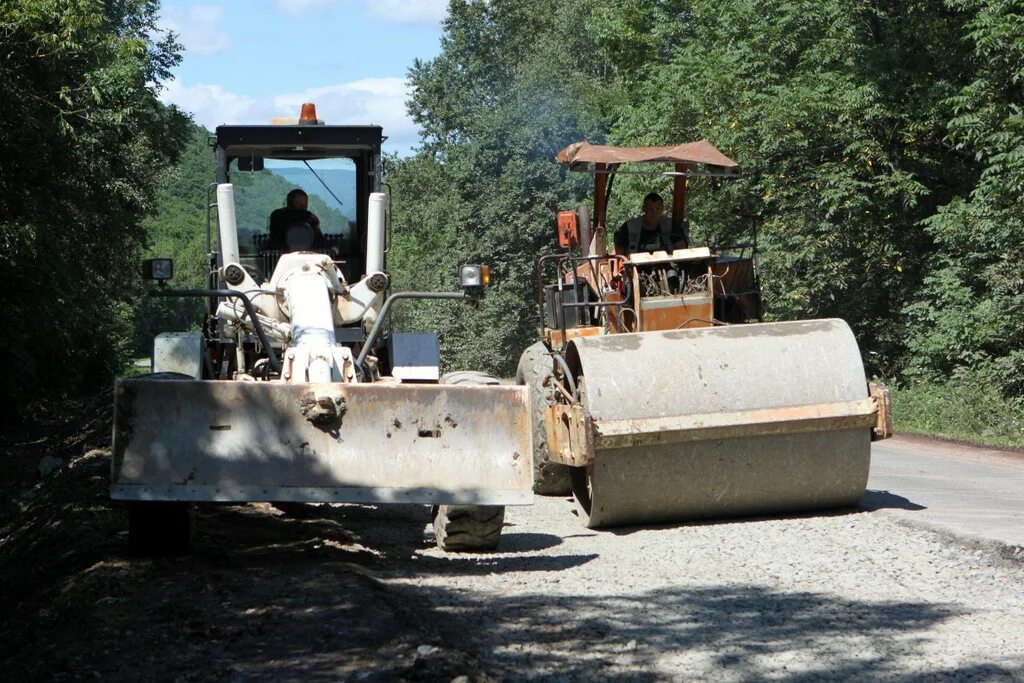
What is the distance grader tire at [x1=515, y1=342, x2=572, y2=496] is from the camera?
11344 millimetres

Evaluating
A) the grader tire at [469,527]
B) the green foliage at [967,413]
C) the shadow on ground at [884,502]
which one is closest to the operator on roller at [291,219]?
the grader tire at [469,527]

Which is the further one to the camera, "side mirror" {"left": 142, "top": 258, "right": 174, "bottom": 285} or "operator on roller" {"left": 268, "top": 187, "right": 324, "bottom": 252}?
"operator on roller" {"left": 268, "top": 187, "right": 324, "bottom": 252}

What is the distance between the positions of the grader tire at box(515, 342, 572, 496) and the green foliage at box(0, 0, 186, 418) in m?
9.36

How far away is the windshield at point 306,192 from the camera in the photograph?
1047 cm

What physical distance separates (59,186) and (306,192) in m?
11.7

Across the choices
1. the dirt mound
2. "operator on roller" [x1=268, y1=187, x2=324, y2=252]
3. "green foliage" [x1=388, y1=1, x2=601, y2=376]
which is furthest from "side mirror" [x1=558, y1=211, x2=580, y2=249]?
"green foliage" [x1=388, y1=1, x2=601, y2=376]

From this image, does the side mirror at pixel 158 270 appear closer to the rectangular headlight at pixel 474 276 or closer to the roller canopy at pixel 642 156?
the rectangular headlight at pixel 474 276

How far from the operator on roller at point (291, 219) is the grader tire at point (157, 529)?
8.99 ft

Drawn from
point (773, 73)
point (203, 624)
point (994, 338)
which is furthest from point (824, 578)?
point (773, 73)

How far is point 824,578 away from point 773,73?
65.2 ft

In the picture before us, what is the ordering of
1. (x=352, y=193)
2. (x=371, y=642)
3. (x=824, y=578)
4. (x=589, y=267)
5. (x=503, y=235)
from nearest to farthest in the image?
(x=371, y=642)
(x=824, y=578)
(x=352, y=193)
(x=589, y=267)
(x=503, y=235)

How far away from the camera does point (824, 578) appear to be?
8008 mm

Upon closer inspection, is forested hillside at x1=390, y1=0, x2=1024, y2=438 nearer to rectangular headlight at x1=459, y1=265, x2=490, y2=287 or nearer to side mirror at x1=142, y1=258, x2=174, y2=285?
rectangular headlight at x1=459, y1=265, x2=490, y2=287

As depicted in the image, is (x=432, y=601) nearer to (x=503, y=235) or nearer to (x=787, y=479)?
(x=787, y=479)
